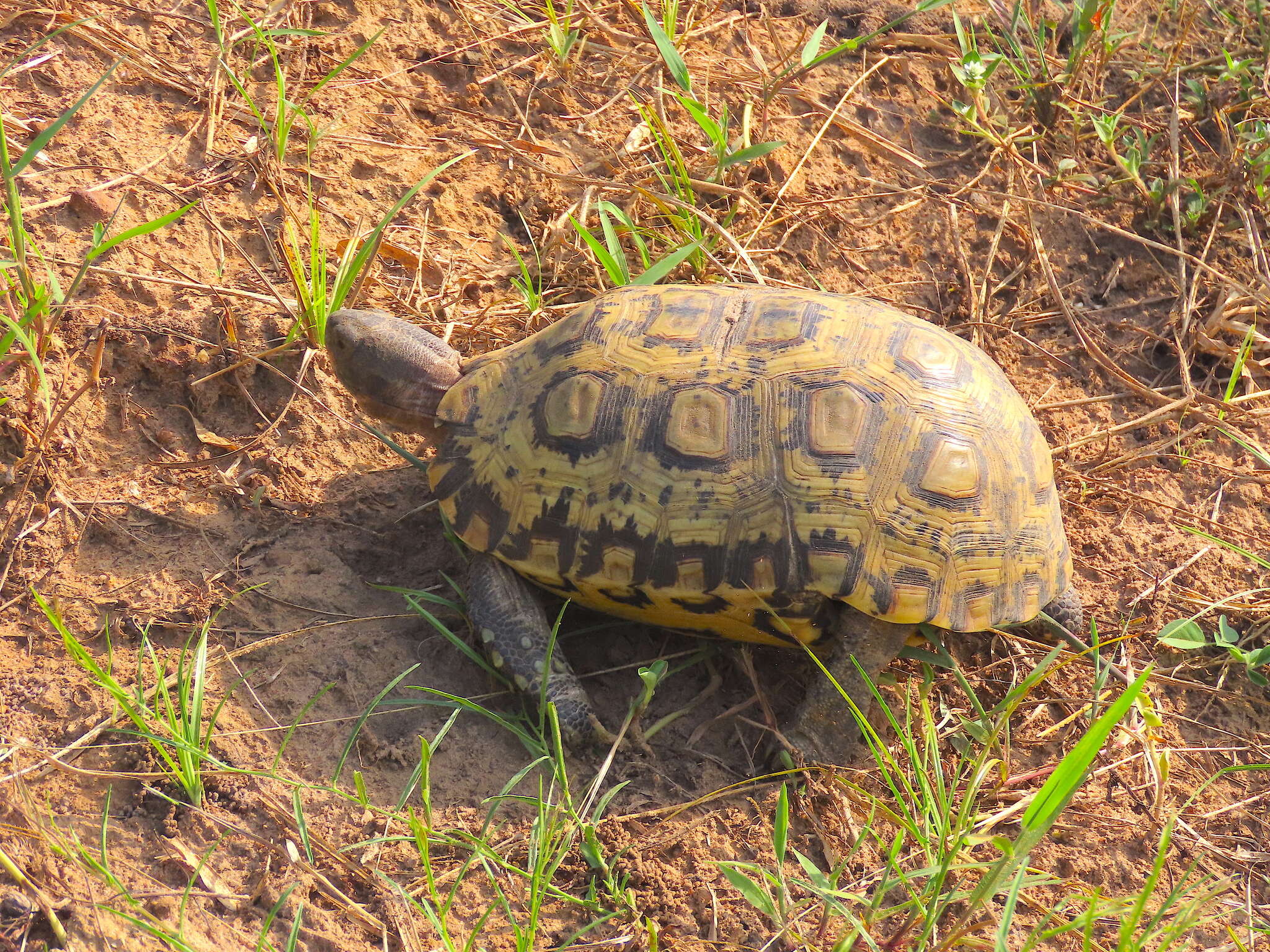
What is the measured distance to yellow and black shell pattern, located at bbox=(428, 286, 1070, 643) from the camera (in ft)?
9.77

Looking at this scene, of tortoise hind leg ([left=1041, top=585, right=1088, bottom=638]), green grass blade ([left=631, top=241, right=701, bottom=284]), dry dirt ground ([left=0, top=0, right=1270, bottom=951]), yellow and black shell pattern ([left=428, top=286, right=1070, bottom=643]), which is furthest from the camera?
green grass blade ([left=631, top=241, right=701, bottom=284])

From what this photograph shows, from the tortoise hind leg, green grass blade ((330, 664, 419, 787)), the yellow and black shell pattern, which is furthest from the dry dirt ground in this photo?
the yellow and black shell pattern

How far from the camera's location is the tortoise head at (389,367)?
3.58 m

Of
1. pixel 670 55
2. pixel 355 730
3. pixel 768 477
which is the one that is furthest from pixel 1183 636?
pixel 670 55

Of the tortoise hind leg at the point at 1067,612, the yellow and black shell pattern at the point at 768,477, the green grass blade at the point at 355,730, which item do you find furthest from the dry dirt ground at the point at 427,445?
the yellow and black shell pattern at the point at 768,477

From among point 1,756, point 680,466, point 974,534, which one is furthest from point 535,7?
point 1,756

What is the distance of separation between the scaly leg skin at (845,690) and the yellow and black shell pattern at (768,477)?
0.39 ft

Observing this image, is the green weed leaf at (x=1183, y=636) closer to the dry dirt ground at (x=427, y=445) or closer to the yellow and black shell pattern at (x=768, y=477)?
the dry dirt ground at (x=427, y=445)

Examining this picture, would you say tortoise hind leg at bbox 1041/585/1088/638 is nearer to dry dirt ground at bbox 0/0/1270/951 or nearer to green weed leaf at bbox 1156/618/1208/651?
dry dirt ground at bbox 0/0/1270/951

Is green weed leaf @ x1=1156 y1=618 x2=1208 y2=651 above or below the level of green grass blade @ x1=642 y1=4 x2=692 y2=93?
below

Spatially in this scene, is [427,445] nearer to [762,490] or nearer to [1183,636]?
[762,490]

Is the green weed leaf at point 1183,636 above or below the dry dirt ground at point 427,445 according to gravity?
below

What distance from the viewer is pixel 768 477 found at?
2986 mm

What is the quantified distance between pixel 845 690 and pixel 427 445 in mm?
1808
